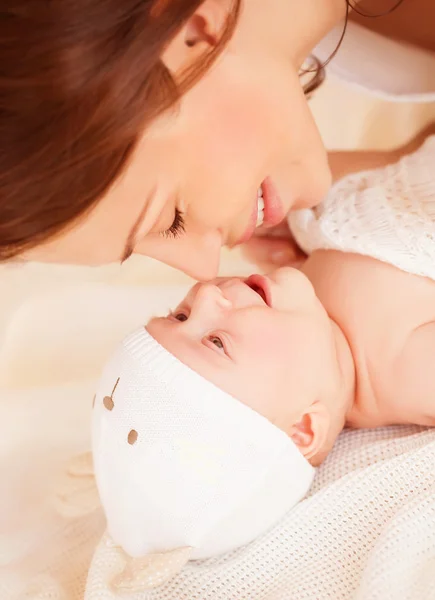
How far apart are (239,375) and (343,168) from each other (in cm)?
55

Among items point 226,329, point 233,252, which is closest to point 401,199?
point 226,329

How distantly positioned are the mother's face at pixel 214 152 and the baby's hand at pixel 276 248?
37 cm

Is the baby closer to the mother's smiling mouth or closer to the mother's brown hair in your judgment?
the mother's smiling mouth

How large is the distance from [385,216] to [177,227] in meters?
0.39

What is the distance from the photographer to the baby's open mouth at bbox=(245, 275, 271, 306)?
993 millimetres

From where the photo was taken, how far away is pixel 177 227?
31.6 inches

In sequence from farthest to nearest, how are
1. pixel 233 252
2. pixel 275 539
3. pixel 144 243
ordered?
pixel 233 252, pixel 275 539, pixel 144 243

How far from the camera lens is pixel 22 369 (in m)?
1.39

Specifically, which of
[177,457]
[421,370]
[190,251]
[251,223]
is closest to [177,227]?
[190,251]

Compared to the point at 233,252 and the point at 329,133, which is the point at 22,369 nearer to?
the point at 233,252

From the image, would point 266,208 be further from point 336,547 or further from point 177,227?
point 336,547

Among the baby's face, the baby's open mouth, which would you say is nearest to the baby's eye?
the baby's face

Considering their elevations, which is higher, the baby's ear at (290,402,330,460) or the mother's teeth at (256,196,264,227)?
the mother's teeth at (256,196,264,227)

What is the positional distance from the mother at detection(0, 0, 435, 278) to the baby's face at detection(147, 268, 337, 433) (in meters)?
0.08
